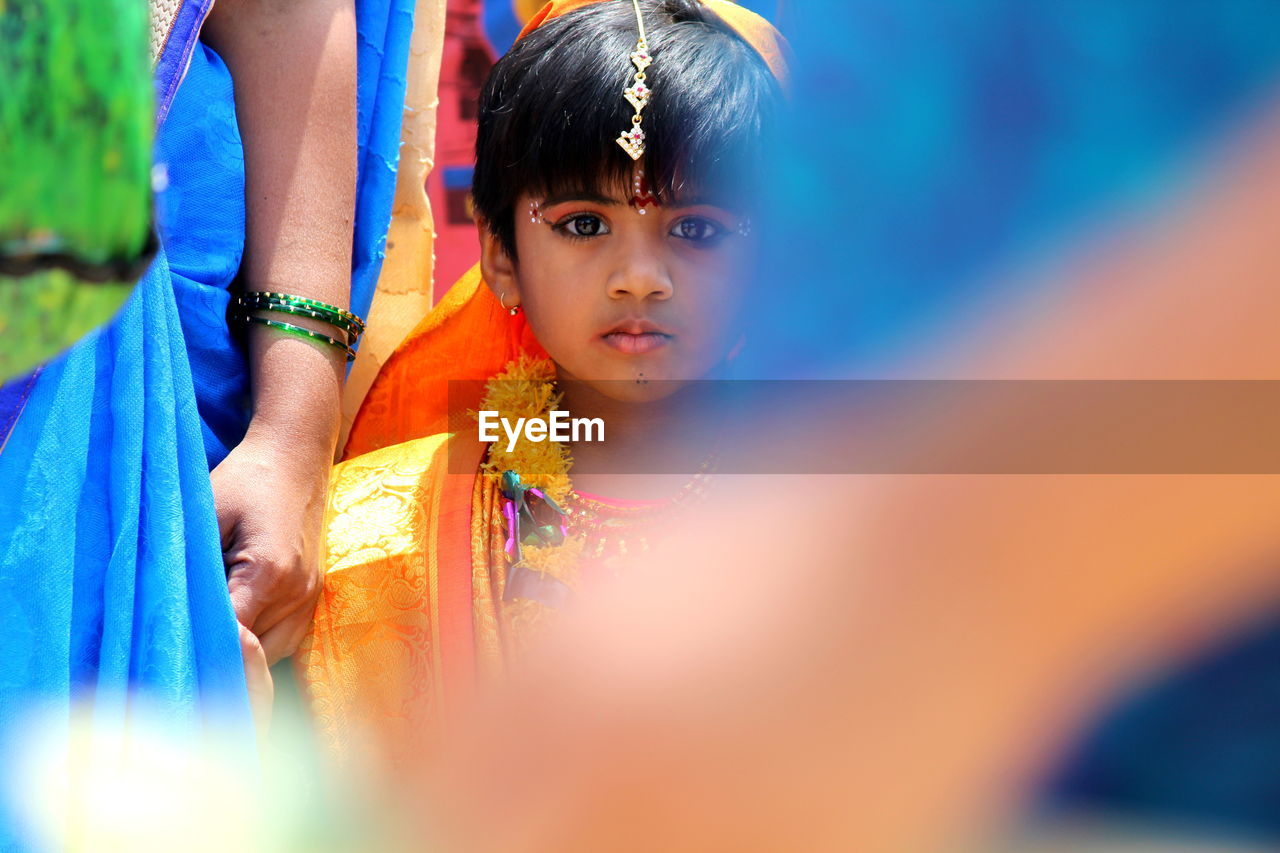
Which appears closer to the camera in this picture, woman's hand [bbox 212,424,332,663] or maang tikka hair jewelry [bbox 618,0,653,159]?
woman's hand [bbox 212,424,332,663]

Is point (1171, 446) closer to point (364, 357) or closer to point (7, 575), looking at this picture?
point (7, 575)

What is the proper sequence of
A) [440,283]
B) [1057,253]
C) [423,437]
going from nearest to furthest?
[1057,253] < [423,437] < [440,283]

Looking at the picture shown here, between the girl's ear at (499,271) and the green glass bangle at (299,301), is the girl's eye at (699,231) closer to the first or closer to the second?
the girl's ear at (499,271)

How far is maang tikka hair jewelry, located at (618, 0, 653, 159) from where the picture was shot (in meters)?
1.20

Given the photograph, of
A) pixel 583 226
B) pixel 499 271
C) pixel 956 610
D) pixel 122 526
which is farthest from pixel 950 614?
pixel 499 271

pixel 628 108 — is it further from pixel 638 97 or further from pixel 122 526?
pixel 122 526

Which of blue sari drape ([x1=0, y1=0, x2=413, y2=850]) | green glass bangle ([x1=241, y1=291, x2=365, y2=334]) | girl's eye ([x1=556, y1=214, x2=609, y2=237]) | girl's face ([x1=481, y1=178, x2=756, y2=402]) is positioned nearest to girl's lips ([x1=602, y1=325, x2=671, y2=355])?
girl's face ([x1=481, y1=178, x2=756, y2=402])

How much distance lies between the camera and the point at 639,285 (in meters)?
1.18

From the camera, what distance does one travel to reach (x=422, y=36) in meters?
1.60

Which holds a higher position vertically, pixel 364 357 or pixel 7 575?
pixel 364 357

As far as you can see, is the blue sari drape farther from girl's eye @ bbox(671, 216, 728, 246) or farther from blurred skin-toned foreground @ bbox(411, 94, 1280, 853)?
girl's eye @ bbox(671, 216, 728, 246)

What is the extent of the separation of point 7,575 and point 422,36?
0.96 m

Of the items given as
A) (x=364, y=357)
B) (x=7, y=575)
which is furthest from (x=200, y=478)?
(x=364, y=357)

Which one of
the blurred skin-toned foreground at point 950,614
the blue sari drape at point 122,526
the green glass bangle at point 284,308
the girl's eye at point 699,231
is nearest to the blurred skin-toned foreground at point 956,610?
the blurred skin-toned foreground at point 950,614
